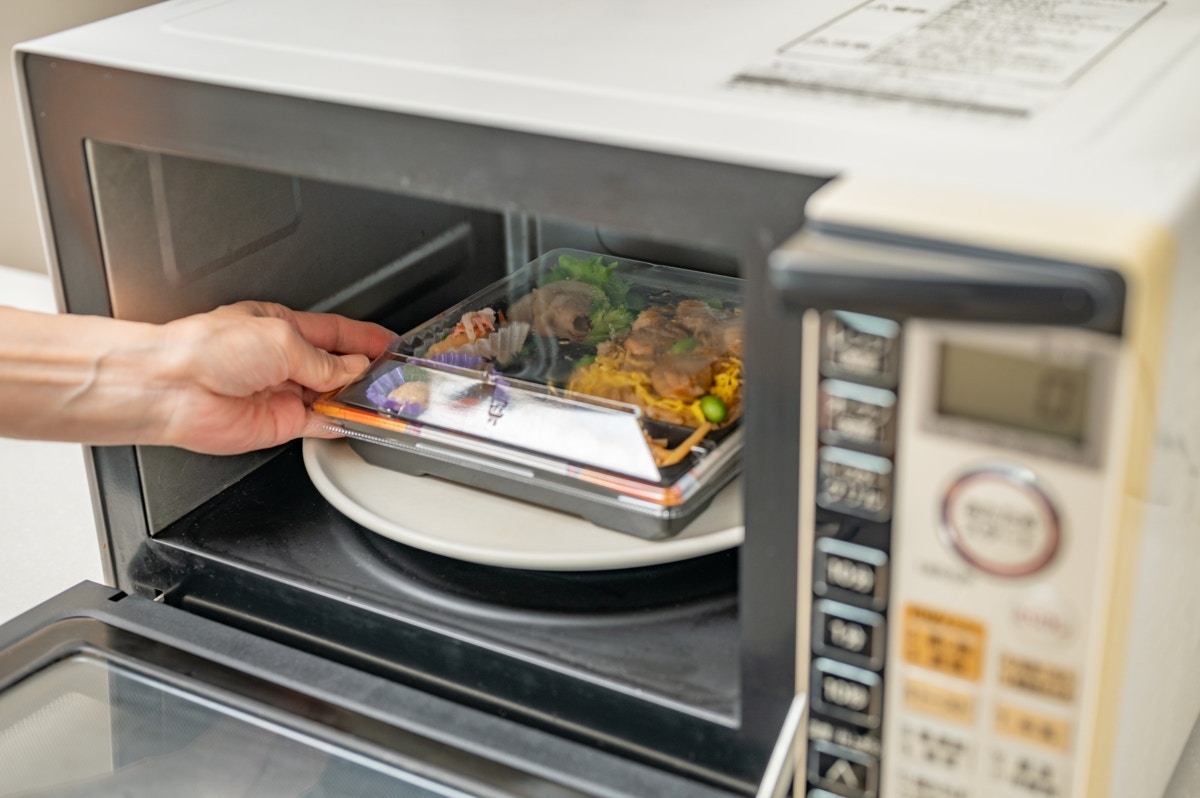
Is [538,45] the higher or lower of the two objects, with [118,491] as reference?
higher

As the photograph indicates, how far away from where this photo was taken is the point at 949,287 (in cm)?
42

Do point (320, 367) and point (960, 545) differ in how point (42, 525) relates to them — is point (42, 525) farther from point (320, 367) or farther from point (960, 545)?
point (960, 545)

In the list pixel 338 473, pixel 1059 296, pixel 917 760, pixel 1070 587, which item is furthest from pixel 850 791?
pixel 338 473

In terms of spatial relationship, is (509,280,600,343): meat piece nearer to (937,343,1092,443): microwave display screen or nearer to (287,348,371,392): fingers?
(287,348,371,392): fingers

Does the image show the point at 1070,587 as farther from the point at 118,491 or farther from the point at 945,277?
the point at 118,491

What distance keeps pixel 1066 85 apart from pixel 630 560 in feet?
1.03

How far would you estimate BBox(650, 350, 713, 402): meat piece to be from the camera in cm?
75

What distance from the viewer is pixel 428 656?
675 millimetres

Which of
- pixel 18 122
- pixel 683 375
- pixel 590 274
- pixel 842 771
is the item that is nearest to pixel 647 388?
pixel 683 375

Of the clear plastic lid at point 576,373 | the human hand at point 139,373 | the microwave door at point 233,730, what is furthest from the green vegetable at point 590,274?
the microwave door at point 233,730

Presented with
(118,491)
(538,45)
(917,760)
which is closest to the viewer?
(917,760)

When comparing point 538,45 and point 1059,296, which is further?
point 538,45

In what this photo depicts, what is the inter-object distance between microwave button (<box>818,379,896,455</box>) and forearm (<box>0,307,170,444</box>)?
0.40 m

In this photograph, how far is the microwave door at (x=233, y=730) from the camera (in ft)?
1.97
